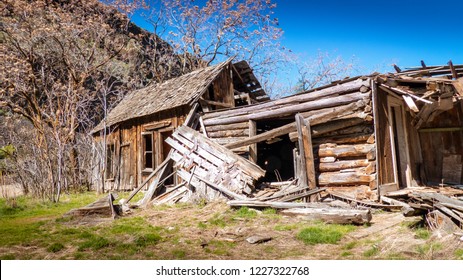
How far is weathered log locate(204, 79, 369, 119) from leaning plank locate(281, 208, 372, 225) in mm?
2911

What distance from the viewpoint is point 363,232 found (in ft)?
17.5

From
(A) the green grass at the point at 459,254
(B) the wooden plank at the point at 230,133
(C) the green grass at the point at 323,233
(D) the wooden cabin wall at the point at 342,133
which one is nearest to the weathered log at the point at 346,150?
(D) the wooden cabin wall at the point at 342,133

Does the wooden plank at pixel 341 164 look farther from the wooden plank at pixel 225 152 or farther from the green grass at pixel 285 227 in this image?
the green grass at pixel 285 227

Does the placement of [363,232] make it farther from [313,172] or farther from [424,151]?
[424,151]

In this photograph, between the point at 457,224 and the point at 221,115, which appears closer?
the point at 457,224

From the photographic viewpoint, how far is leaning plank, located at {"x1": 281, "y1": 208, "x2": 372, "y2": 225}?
5730 mm

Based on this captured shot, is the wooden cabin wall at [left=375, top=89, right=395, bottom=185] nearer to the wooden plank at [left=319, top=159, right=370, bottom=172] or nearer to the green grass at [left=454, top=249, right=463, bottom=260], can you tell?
the wooden plank at [left=319, top=159, right=370, bottom=172]

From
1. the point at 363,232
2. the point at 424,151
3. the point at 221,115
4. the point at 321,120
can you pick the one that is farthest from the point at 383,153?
the point at 221,115

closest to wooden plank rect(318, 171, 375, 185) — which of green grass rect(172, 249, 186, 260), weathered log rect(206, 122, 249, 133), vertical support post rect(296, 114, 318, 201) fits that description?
vertical support post rect(296, 114, 318, 201)

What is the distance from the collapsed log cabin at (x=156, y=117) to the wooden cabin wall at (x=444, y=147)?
21.4ft

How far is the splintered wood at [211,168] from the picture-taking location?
7957 millimetres

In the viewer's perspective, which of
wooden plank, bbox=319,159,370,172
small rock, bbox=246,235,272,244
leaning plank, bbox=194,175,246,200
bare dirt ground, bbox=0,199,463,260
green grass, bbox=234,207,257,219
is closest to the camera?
bare dirt ground, bbox=0,199,463,260

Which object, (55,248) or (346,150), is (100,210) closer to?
(55,248)

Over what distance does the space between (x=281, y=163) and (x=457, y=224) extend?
8592 mm
